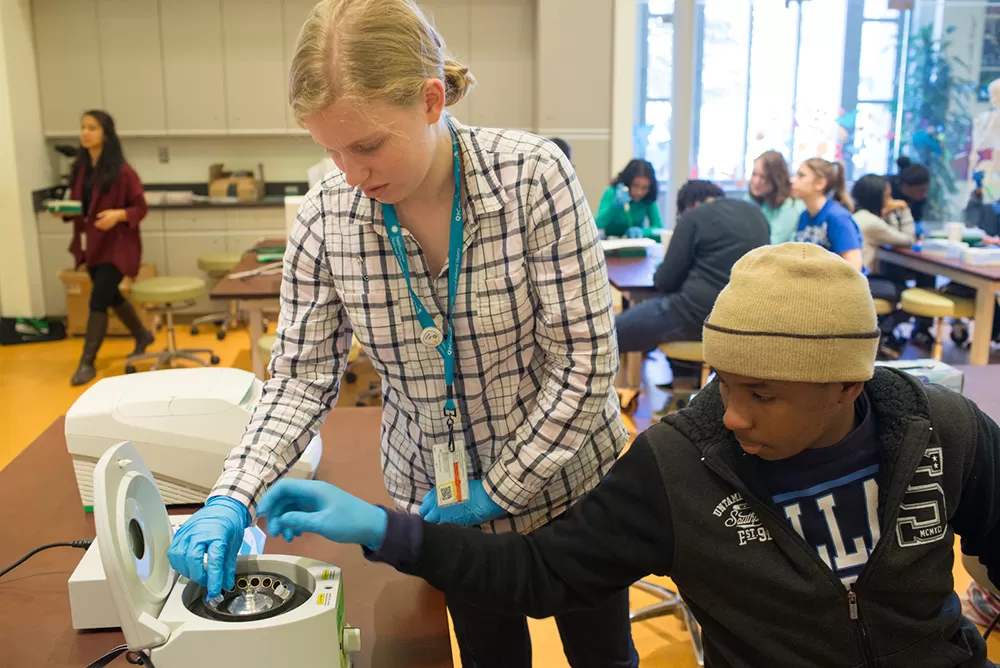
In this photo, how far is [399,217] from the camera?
1236 millimetres

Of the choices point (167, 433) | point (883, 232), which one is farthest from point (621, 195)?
point (167, 433)

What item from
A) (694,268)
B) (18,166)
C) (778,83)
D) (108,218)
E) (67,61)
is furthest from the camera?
(778,83)

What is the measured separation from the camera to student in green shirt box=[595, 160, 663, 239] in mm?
5145

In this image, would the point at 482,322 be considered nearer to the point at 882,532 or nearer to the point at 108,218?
the point at 882,532

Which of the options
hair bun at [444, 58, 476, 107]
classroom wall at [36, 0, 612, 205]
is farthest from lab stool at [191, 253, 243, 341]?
hair bun at [444, 58, 476, 107]

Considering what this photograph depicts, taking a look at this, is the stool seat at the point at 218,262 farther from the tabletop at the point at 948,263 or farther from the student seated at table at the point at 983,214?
the student seated at table at the point at 983,214

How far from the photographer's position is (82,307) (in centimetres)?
570

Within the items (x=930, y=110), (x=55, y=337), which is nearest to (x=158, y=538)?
(x=55, y=337)

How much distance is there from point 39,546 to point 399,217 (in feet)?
2.56

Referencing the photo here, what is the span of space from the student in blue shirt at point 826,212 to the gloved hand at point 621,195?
1.07 m

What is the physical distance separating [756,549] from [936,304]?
3986 mm

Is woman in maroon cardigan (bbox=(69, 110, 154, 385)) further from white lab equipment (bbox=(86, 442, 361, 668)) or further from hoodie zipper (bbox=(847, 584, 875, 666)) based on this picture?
hoodie zipper (bbox=(847, 584, 875, 666))

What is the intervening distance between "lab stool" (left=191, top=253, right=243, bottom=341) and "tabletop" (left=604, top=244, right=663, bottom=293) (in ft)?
8.84

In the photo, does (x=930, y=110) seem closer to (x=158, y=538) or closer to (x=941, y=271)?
(x=941, y=271)
